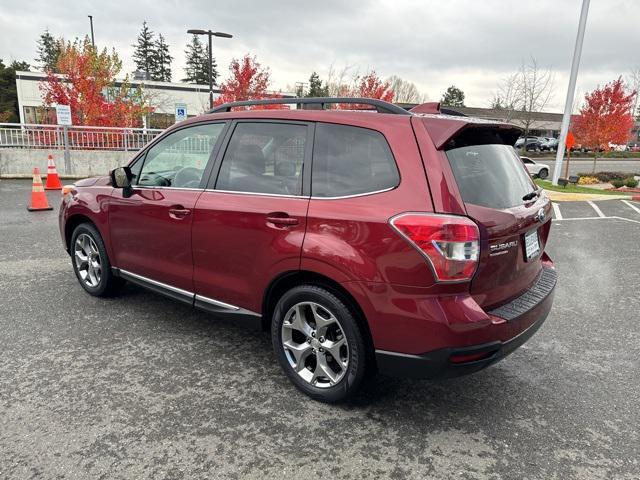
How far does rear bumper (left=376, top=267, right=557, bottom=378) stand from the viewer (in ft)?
7.94

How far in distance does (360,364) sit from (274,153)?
57.5 inches

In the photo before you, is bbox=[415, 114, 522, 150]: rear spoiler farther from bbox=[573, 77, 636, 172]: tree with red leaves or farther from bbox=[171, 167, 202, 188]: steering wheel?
bbox=[573, 77, 636, 172]: tree with red leaves

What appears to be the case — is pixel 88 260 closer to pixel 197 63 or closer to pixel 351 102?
pixel 351 102

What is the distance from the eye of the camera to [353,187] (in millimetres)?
2680

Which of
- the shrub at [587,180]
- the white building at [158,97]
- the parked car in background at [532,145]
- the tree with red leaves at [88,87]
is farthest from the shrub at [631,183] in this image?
the white building at [158,97]

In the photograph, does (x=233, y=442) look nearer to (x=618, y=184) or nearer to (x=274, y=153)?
(x=274, y=153)

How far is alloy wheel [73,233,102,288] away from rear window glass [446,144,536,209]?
3.46 meters

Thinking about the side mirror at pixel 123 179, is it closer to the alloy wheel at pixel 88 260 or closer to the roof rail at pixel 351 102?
the alloy wheel at pixel 88 260

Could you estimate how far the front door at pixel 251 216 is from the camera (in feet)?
9.43

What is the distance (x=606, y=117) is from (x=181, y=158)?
30213 mm

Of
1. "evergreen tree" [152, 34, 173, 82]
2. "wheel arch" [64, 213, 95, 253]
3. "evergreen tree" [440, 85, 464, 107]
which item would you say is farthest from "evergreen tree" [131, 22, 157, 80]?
"wheel arch" [64, 213, 95, 253]

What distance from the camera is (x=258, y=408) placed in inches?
111

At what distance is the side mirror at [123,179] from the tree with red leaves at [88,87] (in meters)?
20.4

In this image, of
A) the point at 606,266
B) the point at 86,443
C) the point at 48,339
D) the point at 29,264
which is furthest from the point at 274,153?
the point at 606,266
